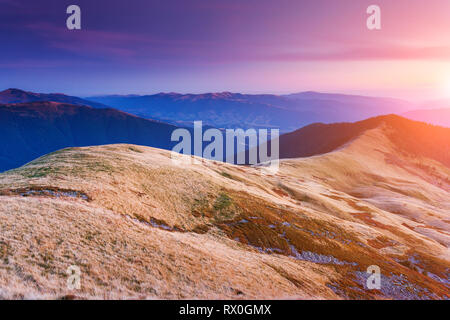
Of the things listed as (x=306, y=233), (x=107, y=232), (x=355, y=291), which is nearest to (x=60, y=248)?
(x=107, y=232)

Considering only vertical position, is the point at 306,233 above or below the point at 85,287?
below

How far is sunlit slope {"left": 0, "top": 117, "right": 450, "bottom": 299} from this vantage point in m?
22.2

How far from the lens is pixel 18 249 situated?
21797mm

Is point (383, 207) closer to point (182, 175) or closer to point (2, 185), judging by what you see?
point (182, 175)

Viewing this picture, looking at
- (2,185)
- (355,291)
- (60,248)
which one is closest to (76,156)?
(2,185)

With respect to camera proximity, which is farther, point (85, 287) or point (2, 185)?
point (2, 185)

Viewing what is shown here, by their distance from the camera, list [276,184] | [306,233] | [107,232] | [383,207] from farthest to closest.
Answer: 1. [383,207]
2. [276,184]
3. [306,233]
4. [107,232]

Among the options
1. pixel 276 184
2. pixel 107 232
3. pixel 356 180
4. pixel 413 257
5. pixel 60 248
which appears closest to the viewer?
pixel 60 248

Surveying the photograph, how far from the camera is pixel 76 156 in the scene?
57688mm

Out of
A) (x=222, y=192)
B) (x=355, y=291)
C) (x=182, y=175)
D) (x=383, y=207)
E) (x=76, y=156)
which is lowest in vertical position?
(x=383, y=207)

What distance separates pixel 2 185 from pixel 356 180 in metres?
181

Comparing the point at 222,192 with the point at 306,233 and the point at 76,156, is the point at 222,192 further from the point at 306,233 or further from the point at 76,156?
the point at 76,156

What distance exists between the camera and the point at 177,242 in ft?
103

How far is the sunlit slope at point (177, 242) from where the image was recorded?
22219 mm
